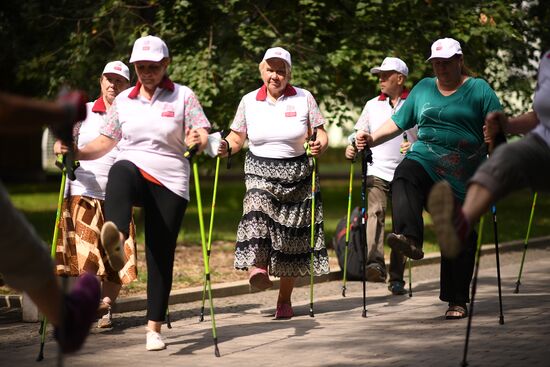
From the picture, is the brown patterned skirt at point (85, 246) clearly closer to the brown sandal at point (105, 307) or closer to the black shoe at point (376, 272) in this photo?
the brown sandal at point (105, 307)

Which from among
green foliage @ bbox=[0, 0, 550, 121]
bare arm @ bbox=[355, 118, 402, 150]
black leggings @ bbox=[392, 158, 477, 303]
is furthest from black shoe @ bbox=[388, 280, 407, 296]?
green foliage @ bbox=[0, 0, 550, 121]

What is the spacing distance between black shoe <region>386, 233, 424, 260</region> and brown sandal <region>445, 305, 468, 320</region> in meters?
0.77

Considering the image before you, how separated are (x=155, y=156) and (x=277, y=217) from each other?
2.13 meters

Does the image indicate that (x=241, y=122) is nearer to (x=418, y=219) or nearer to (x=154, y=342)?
(x=418, y=219)

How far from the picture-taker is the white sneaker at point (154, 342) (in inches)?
323

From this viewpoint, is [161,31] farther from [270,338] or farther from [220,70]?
[270,338]

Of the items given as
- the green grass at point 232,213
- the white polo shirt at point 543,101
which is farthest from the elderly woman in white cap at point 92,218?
the green grass at point 232,213

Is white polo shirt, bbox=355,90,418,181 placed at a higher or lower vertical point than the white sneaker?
higher

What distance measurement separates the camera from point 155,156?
8.16m

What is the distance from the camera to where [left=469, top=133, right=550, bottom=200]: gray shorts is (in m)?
6.42

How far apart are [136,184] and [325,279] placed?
5.45 meters

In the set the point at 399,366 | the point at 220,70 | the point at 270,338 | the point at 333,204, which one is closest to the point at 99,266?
the point at 270,338

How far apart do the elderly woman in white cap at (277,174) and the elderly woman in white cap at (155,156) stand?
1.64 m

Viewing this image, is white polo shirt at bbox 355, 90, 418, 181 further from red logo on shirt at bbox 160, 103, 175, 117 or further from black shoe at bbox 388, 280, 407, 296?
red logo on shirt at bbox 160, 103, 175, 117
